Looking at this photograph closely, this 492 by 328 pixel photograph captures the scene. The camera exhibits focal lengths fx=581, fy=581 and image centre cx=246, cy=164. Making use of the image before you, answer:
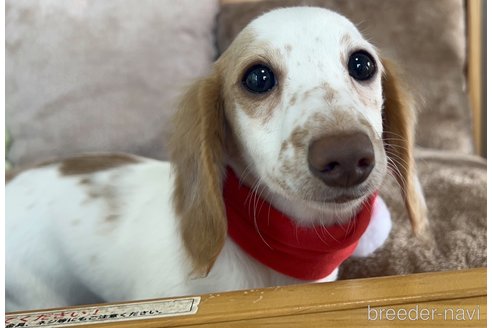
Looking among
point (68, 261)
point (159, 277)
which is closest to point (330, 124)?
point (159, 277)

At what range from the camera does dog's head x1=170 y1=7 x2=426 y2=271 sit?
630 mm

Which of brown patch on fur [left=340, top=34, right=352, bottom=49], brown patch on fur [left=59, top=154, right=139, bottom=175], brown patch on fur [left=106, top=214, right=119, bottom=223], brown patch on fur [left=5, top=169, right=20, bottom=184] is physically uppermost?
brown patch on fur [left=340, top=34, right=352, bottom=49]

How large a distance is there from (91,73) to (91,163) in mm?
404

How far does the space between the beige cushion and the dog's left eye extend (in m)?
0.64

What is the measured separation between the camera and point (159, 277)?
32.9 inches

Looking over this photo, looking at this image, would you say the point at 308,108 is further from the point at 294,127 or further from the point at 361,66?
the point at 361,66

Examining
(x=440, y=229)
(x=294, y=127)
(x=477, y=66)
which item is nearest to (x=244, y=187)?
(x=294, y=127)

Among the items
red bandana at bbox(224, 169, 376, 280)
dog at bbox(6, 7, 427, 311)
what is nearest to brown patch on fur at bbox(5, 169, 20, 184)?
dog at bbox(6, 7, 427, 311)

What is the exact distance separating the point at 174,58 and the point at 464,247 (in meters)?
0.78

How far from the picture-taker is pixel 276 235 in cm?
82

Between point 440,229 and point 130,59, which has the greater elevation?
point 130,59

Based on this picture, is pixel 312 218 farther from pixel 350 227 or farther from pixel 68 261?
pixel 68 261

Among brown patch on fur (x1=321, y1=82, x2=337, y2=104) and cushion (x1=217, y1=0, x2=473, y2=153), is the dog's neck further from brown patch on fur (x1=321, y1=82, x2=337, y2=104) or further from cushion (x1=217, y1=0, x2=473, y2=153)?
cushion (x1=217, y1=0, x2=473, y2=153)

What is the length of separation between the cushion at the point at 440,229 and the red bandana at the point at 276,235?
0.20m
